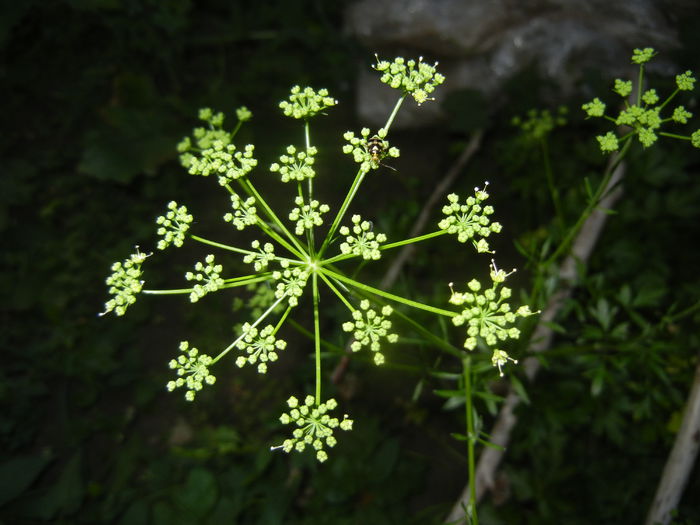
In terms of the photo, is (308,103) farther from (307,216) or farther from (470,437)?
(470,437)

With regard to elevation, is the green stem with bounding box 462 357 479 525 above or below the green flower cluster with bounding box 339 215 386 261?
below

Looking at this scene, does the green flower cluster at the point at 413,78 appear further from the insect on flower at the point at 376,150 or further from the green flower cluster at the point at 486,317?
the green flower cluster at the point at 486,317

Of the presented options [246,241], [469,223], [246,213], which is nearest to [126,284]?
[246,213]

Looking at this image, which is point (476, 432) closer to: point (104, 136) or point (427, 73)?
point (427, 73)

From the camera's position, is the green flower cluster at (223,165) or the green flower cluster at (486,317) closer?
the green flower cluster at (486,317)

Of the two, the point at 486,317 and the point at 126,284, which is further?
the point at 126,284

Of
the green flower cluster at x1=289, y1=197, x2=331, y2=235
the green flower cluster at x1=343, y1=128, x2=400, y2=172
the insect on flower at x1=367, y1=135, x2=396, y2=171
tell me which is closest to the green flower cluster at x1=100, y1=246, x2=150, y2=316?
the green flower cluster at x1=289, y1=197, x2=331, y2=235

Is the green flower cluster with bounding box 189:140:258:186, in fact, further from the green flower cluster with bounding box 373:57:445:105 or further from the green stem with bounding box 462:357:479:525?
the green stem with bounding box 462:357:479:525

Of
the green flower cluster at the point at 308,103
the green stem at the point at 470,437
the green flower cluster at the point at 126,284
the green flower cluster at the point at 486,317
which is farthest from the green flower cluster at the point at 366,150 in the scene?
the green stem at the point at 470,437

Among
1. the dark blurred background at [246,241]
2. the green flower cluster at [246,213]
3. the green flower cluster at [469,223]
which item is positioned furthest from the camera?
the dark blurred background at [246,241]
